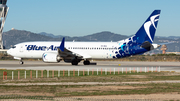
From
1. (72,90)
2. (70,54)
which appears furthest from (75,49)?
(72,90)

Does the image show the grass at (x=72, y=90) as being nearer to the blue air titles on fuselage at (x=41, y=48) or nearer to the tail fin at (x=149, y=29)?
the tail fin at (x=149, y=29)

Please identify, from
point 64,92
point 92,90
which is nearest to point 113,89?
point 92,90

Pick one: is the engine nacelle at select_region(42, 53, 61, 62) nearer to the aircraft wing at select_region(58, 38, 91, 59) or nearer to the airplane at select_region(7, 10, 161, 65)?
the airplane at select_region(7, 10, 161, 65)

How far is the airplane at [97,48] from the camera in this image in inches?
2148

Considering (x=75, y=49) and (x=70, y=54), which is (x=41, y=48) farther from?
(x=70, y=54)

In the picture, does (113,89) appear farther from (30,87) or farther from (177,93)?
(30,87)

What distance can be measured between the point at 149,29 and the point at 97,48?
→ 10.1 meters

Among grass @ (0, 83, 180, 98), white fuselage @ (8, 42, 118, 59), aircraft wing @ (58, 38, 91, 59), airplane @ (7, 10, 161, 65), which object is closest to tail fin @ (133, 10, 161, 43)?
airplane @ (7, 10, 161, 65)

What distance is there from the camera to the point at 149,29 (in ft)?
182

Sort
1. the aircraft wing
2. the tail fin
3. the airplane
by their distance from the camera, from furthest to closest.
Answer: the tail fin
the aircraft wing
the airplane

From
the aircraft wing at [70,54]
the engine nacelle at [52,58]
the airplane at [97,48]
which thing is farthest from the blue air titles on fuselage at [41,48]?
the engine nacelle at [52,58]

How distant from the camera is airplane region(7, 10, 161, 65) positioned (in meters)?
54.6

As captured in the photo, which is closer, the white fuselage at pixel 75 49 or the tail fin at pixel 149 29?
the tail fin at pixel 149 29

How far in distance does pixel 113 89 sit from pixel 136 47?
102 feet
